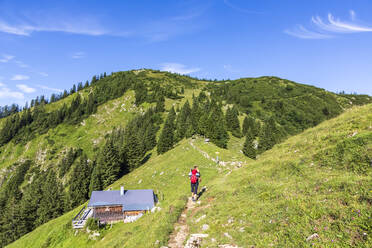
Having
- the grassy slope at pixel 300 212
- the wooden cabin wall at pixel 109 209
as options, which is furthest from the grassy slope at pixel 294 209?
the wooden cabin wall at pixel 109 209

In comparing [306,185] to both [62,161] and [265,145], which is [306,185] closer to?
[265,145]

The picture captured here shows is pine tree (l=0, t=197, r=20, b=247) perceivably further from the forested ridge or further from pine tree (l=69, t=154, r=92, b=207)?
pine tree (l=69, t=154, r=92, b=207)

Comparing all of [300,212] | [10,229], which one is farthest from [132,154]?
[300,212]

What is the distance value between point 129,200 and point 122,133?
9167cm

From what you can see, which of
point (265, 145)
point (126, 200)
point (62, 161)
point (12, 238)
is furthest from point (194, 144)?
point (62, 161)

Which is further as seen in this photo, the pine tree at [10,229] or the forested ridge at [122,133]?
the forested ridge at [122,133]

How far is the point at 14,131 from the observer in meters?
164

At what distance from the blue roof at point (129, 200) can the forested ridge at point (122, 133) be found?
60.5ft

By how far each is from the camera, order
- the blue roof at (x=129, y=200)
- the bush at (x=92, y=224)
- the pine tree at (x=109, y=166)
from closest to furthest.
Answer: the bush at (x=92, y=224), the blue roof at (x=129, y=200), the pine tree at (x=109, y=166)

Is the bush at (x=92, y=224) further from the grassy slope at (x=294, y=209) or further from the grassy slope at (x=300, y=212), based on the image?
the grassy slope at (x=300, y=212)

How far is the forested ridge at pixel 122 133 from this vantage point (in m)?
63.2

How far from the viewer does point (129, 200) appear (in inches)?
1716

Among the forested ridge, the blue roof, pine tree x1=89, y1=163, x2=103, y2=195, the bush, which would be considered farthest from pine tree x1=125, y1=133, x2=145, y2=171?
the bush

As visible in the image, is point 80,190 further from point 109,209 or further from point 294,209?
point 294,209
